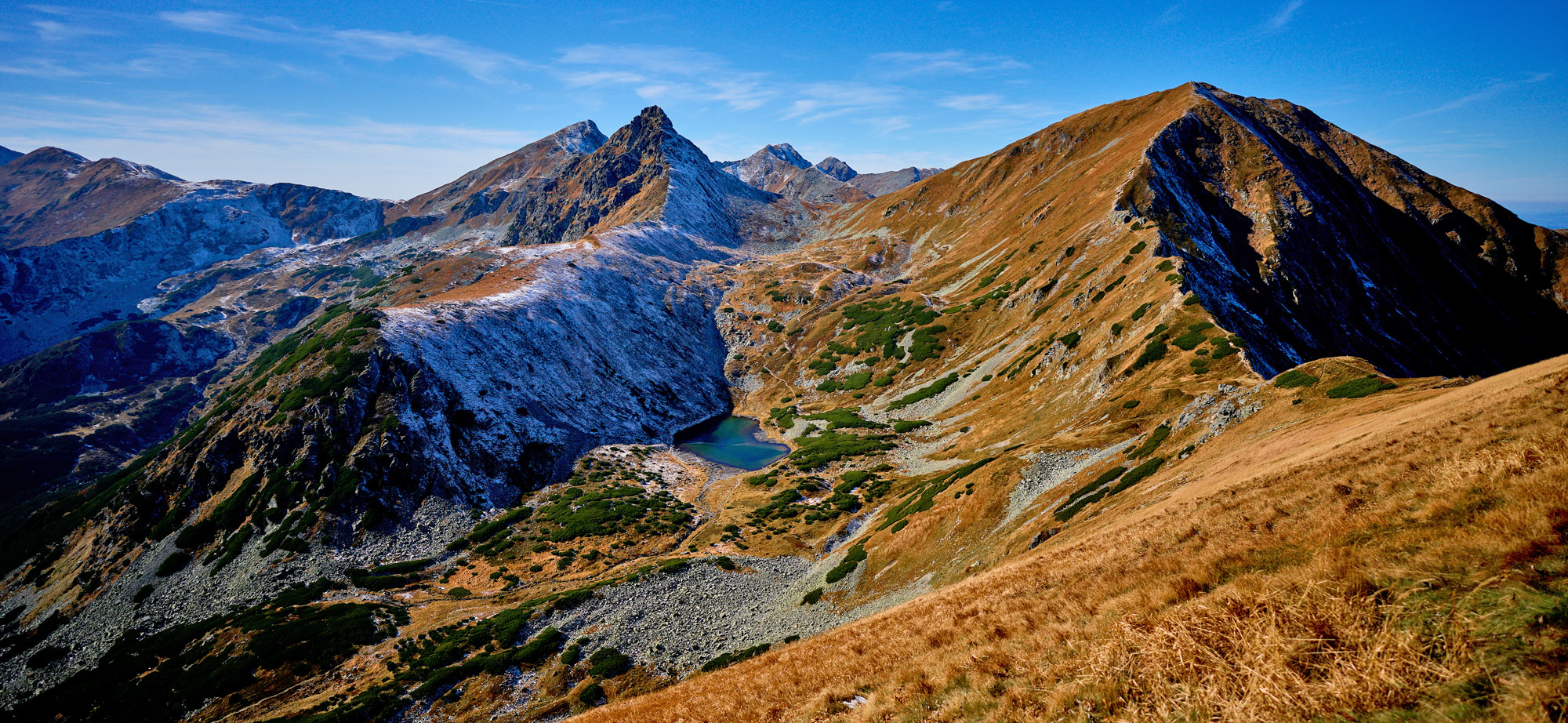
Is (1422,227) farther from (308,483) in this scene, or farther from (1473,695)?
(308,483)

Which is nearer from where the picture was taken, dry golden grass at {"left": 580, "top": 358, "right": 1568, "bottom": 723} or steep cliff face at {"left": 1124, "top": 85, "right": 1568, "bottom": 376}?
dry golden grass at {"left": 580, "top": 358, "right": 1568, "bottom": 723}

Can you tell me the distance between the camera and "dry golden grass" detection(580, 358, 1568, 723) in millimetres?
6758

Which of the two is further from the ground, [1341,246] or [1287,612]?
[1341,246]

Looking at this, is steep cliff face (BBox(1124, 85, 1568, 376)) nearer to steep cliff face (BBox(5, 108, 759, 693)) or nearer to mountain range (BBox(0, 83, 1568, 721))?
mountain range (BBox(0, 83, 1568, 721))

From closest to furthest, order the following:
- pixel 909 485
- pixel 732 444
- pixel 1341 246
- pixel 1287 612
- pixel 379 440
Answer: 1. pixel 1287 612
2. pixel 909 485
3. pixel 379 440
4. pixel 732 444
5. pixel 1341 246

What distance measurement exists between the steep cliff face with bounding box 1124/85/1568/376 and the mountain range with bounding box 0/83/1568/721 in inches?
35.3

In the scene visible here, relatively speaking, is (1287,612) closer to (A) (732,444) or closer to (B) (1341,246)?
(A) (732,444)

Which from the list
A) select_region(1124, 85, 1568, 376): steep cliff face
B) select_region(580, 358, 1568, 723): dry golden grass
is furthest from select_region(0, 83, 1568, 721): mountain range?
select_region(1124, 85, 1568, 376): steep cliff face

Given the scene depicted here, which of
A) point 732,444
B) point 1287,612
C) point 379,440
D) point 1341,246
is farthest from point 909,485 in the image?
point 1341,246

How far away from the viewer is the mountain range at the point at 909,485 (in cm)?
993

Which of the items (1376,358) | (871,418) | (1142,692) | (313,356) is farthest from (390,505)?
(1376,358)

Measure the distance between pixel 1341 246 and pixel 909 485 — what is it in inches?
3478

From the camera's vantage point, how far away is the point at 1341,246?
3435 inches

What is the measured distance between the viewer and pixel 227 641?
123 feet
